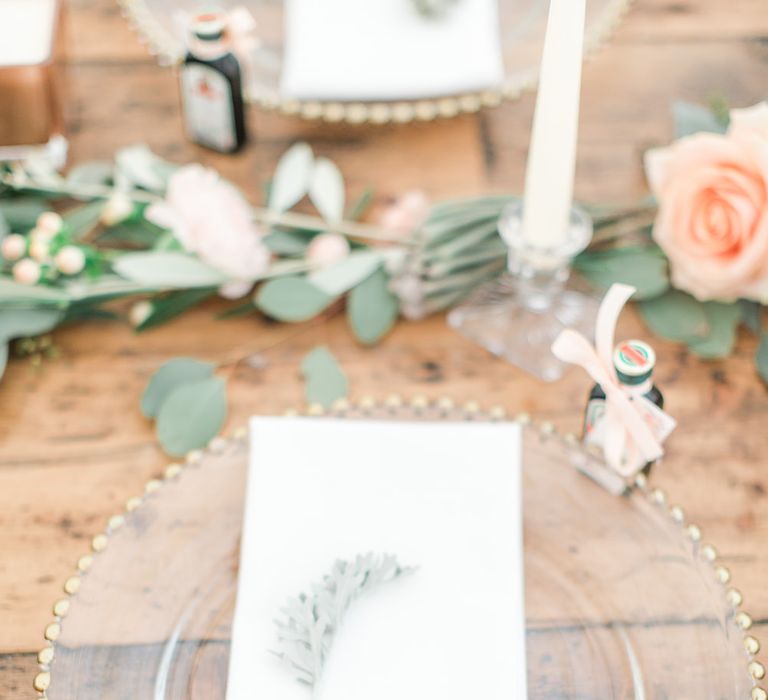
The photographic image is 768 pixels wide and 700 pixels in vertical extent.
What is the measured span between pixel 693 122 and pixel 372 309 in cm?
37

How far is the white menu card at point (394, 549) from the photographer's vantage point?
695 mm

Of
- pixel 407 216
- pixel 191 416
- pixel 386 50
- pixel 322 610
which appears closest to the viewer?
pixel 322 610

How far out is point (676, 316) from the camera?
3.11 feet

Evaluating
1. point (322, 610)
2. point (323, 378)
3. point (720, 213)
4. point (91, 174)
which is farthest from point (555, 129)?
point (91, 174)

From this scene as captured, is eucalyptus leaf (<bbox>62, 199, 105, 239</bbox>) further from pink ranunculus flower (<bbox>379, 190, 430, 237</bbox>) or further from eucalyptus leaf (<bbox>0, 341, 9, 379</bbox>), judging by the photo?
pink ranunculus flower (<bbox>379, 190, 430, 237</bbox>)

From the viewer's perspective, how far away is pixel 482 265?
0.97 m

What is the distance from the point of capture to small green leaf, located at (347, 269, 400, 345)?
0.95 metres

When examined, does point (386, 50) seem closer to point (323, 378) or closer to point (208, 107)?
point (208, 107)

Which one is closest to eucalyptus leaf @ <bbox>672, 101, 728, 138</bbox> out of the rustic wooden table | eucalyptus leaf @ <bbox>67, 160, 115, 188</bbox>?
the rustic wooden table

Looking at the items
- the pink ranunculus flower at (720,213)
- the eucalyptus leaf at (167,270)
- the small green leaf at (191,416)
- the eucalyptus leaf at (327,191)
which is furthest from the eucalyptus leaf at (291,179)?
the pink ranunculus flower at (720,213)

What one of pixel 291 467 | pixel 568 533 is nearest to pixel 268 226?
pixel 291 467

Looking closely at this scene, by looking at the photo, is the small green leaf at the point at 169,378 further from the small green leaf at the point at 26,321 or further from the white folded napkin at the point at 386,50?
the white folded napkin at the point at 386,50

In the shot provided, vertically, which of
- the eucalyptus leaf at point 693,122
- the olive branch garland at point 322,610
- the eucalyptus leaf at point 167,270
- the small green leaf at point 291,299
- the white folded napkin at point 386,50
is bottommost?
the olive branch garland at point 322,610

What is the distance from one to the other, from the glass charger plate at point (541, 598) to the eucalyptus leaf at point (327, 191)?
0.30 metres
